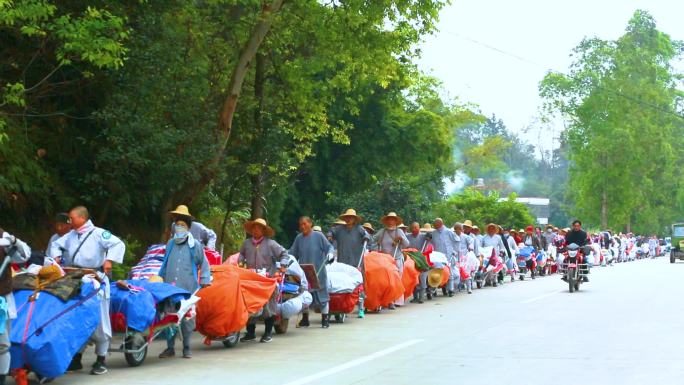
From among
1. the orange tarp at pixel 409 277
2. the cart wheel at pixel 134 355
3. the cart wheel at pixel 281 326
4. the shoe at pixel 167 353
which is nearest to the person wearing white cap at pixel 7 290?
the cart wheel at pixel 134 355

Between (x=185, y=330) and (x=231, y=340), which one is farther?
(x=231, y=340)

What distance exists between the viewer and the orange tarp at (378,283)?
21.3 meters

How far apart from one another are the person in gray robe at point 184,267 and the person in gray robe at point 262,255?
197 cm

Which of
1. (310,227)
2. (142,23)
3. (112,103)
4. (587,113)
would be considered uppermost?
(587,113)

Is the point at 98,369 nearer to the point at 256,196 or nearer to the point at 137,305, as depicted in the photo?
the point at 137,305

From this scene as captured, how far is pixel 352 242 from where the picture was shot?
2117cm

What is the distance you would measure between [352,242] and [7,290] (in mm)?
10949

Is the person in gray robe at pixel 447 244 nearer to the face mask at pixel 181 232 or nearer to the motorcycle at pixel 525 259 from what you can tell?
the motorcycle at pixel 525 259

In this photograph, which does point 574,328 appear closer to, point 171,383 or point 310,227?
point 310,227

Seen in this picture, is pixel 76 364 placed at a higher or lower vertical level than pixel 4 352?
lower

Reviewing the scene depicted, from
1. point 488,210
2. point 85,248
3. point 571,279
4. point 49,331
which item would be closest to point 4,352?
point 49,331

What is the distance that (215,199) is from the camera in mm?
26734

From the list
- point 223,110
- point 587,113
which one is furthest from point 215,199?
point 587,113

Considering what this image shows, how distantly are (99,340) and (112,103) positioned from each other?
826 cm
